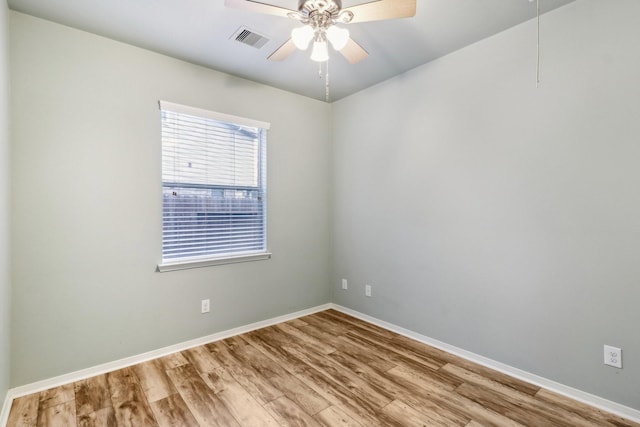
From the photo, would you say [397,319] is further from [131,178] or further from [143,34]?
[143,34]

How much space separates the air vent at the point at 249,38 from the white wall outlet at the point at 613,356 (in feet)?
10.4

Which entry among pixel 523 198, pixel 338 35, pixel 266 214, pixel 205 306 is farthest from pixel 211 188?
pixel 523 198

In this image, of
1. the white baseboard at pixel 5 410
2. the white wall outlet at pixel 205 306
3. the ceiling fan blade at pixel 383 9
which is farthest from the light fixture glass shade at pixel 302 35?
the white baseboard at pixel 5 410

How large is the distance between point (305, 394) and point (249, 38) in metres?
2.66

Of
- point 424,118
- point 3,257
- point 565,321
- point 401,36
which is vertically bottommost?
point 565,321

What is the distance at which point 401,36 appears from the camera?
2.35 m

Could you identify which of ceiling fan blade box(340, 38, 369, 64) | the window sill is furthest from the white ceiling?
the window sill

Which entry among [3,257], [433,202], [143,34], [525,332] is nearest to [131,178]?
[3,257]

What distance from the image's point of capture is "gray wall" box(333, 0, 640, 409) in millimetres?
1854

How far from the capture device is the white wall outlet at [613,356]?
1.86 m

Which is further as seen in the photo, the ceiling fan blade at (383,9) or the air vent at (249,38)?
the air vent at (249,38)

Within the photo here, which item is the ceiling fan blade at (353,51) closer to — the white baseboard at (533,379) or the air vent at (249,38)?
the air vent at (249,38)

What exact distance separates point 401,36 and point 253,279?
2.61 meters

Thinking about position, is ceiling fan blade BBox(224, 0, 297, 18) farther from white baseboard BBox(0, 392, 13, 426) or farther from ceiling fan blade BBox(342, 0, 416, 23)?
white baseboard BBox(0, 392, 13, 426)
